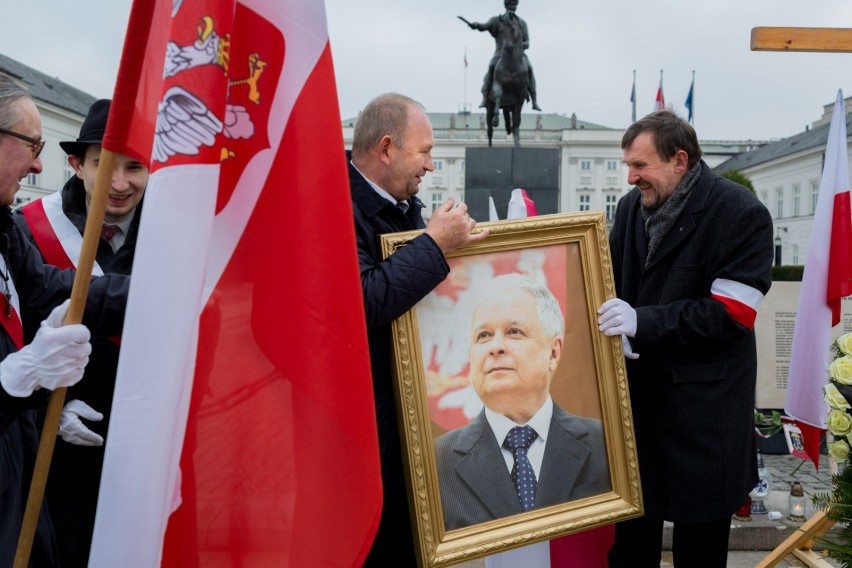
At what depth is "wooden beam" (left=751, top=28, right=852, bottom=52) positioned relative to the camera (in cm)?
351

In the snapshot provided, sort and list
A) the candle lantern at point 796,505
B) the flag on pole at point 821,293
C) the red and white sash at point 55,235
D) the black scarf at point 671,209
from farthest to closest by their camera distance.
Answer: the candle lantern at point 796,505 → the flag on pole at point 821,293 → the black scarf at point 671,209 → the red and white sash at point 55,235

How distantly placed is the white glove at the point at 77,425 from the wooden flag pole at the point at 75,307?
53 cm

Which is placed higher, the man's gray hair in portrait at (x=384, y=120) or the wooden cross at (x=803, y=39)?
the wooden cross at (x=803, y=39)

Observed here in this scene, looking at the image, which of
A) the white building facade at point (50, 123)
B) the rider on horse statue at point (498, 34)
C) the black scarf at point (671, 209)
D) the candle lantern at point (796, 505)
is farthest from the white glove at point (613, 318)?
the white building facade at point (50, 123)

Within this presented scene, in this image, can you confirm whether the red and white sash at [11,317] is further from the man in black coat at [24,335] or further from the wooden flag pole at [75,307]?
the wooden flag pole at [75,307]

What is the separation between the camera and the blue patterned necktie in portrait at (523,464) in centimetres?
231

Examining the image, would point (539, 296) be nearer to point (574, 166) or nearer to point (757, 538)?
point (757, 538)

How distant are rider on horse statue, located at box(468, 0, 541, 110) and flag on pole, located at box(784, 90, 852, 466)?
1070 cm

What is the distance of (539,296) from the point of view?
93.8 inches

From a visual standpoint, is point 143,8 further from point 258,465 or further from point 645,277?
point 645,277

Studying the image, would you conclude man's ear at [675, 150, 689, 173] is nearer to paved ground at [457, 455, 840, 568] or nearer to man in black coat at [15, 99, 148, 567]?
man in black coat at [15, 99, 148, 567]

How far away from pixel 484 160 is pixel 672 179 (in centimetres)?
1114

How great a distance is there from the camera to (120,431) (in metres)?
1.55

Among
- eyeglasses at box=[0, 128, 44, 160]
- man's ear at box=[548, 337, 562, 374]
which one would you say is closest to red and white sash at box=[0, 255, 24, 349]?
eyeglasses at box=[0, 128, 44, 160]
